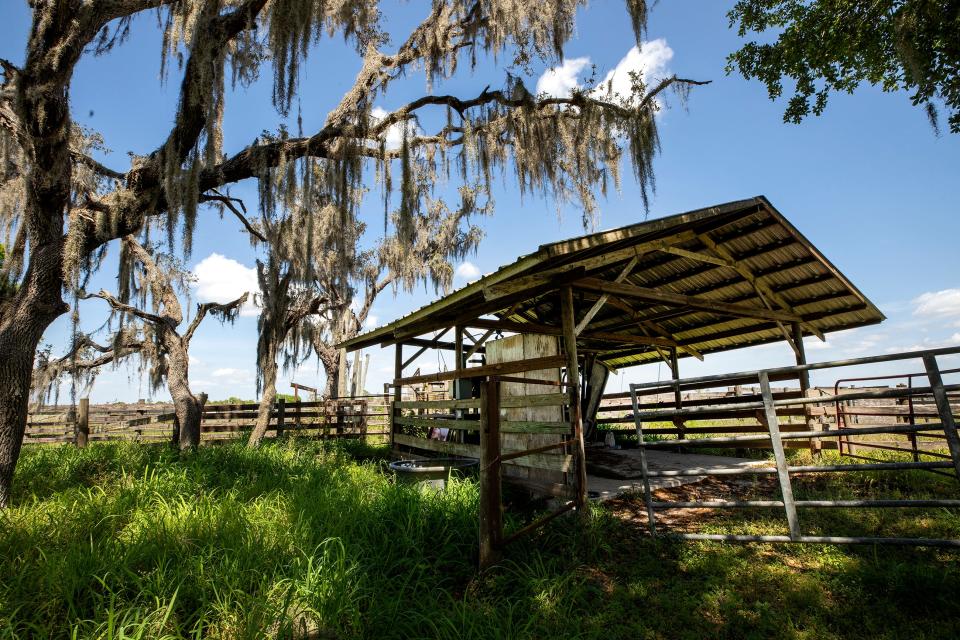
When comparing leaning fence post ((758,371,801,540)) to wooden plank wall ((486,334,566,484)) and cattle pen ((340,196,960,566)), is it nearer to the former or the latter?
cattle pen ((340,196,960,566))

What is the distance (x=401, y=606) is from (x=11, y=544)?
350cm

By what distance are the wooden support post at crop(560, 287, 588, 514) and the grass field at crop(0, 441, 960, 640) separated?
→ 357 millimetres

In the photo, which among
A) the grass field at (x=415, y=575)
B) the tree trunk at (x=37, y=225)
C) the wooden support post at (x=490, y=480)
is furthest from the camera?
the tree trunk at (x=37, y=225)

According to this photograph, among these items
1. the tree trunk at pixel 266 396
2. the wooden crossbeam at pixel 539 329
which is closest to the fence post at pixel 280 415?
the tree trunk at pixel 266 396

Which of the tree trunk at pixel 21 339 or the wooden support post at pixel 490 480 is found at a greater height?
the tree trunk at pixel 21 339

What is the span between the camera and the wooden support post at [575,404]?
5.11m

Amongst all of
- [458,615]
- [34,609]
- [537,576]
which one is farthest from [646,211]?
[34,609]

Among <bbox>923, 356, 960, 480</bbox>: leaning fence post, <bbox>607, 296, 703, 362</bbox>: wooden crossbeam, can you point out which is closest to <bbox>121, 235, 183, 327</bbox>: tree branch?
<bbox>607, 296, 703, 362</bbox>: wooden crossbeam

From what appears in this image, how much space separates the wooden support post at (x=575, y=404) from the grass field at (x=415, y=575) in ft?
1.17

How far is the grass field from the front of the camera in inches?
115

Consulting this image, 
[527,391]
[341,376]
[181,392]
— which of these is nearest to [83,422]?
[181,392]

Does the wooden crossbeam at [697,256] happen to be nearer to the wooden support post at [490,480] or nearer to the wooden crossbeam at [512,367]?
the wooden crossbeam at [512,367]

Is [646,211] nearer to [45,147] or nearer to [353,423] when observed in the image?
[45,147]

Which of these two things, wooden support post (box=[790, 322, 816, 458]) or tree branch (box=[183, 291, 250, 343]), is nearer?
wooden support post (box=[790, 322, 816, 458])
